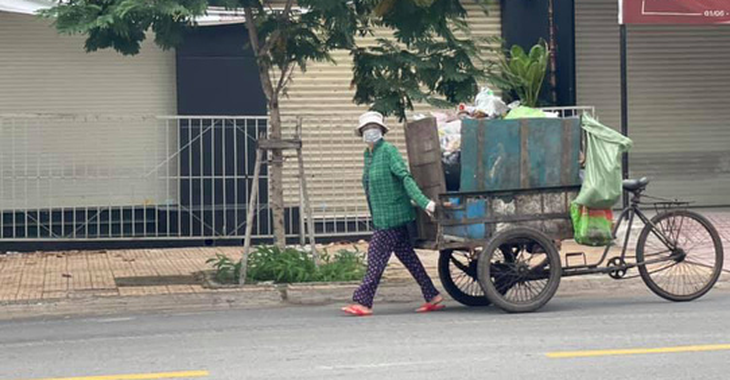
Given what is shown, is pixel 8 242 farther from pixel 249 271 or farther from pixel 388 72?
pixel 388 72

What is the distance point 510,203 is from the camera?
34.2 ft

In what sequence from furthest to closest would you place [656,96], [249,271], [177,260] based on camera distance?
[656,96], [177,260], [249,271]

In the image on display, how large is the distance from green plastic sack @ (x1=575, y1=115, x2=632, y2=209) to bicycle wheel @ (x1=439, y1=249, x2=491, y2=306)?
1.21m

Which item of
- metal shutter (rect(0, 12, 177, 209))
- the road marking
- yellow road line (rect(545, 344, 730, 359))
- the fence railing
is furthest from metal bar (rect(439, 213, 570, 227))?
metal shutter (rect(0, 12, 177, 209))

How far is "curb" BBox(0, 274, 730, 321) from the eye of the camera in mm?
11406

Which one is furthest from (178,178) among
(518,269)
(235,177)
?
(518,269)

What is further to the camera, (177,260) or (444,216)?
(177,260)

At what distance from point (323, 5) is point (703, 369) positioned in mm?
5281

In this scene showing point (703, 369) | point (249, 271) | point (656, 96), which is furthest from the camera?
point (656, 96)

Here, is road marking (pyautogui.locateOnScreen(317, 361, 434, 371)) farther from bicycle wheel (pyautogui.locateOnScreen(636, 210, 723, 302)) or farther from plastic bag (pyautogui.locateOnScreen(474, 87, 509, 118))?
bicycle wheel (pyautogui.locateOnScreen(636, 210, 723, 302))

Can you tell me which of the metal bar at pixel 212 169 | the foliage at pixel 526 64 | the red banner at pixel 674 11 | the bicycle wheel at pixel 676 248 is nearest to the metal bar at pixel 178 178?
the metal bar at pixel 212 169

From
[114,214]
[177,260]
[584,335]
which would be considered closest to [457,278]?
[584,335]

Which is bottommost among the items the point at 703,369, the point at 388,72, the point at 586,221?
the point at 703,369

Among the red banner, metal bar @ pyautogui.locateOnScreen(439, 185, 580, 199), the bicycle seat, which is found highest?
the red banner
